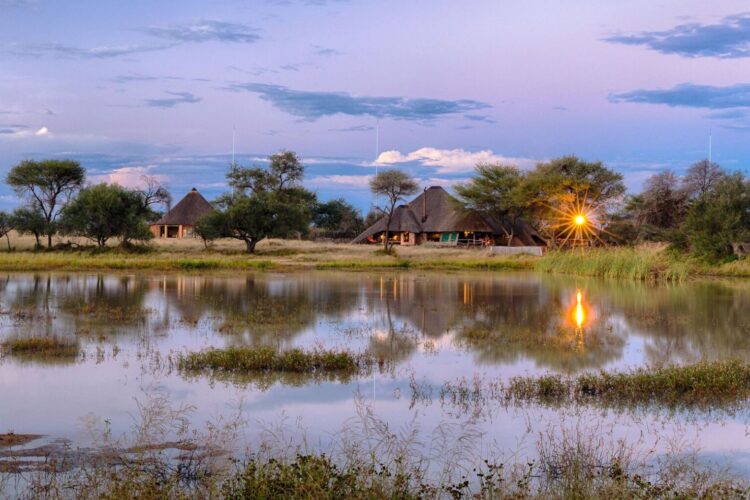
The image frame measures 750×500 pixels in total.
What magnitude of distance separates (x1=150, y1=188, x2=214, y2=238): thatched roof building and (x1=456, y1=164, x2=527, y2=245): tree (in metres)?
23.2

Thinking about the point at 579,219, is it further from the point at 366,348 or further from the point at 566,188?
the point at 366,348

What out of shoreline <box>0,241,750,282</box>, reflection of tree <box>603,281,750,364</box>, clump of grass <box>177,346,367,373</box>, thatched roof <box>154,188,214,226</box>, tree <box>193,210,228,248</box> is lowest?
reflection of tree <box>603,281,750,364</box>

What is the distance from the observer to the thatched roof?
69000 mm

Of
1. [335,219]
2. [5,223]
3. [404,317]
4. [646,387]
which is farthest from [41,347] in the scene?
[335,219]

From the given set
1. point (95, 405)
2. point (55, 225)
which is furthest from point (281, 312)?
point (55, 225)

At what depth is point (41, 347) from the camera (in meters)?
14.0

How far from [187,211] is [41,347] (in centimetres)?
5688

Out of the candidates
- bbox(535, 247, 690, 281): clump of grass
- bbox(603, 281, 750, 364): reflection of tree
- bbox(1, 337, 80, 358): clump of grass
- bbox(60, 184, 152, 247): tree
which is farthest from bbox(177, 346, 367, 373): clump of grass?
bbox(60, 184, 152, 247): tree

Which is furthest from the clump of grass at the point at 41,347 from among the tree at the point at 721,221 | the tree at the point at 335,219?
the tree at the point at 335,219

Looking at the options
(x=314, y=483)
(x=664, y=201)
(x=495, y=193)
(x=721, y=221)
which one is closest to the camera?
(x=314, y=483)

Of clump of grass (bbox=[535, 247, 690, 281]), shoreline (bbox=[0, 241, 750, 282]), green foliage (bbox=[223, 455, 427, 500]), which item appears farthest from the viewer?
shoreline (bbox=[0, 241, 750, 282])

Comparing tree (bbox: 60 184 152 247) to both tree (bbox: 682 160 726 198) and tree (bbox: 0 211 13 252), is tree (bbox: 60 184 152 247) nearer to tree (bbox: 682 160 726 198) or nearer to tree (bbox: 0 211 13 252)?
tree (bbox: 0 211 13 252)

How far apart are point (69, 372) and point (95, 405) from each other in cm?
245

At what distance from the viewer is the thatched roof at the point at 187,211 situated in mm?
69000
